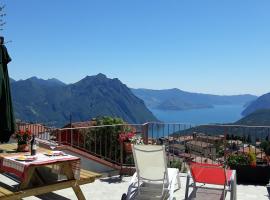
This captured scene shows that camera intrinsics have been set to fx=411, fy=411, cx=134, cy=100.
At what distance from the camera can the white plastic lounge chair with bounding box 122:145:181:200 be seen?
5641mm

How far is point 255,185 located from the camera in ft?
24.6

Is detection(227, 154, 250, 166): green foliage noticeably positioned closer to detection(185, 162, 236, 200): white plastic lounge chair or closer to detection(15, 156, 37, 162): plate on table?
detection(185, 162, 236, 200): white plastic lounge chair

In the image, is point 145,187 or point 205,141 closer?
point 145,187

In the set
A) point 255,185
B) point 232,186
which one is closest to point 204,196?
point 232,186

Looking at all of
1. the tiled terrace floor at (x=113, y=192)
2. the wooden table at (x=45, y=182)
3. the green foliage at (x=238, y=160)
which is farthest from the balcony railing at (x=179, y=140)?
the wooden table at (x=45, y=182)

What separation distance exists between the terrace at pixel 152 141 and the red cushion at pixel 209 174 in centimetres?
55

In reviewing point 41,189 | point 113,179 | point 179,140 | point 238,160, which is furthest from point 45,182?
point 179,140

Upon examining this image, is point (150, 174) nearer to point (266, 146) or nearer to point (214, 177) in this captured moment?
point (214, 177)

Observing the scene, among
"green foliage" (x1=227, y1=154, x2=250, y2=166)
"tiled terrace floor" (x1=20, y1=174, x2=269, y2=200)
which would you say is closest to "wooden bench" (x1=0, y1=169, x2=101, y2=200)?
"tiled terrace floor" (x1=20, y1=174, x2=269, y2=200)

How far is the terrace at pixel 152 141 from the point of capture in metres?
7.11

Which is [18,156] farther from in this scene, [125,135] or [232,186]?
[125,135]

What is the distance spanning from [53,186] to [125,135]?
3.69 m

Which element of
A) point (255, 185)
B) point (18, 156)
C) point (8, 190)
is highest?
point (18, 156)

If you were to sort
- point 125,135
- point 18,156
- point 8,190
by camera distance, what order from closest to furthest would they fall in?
point 8,190
point 18,156
point 125,135
